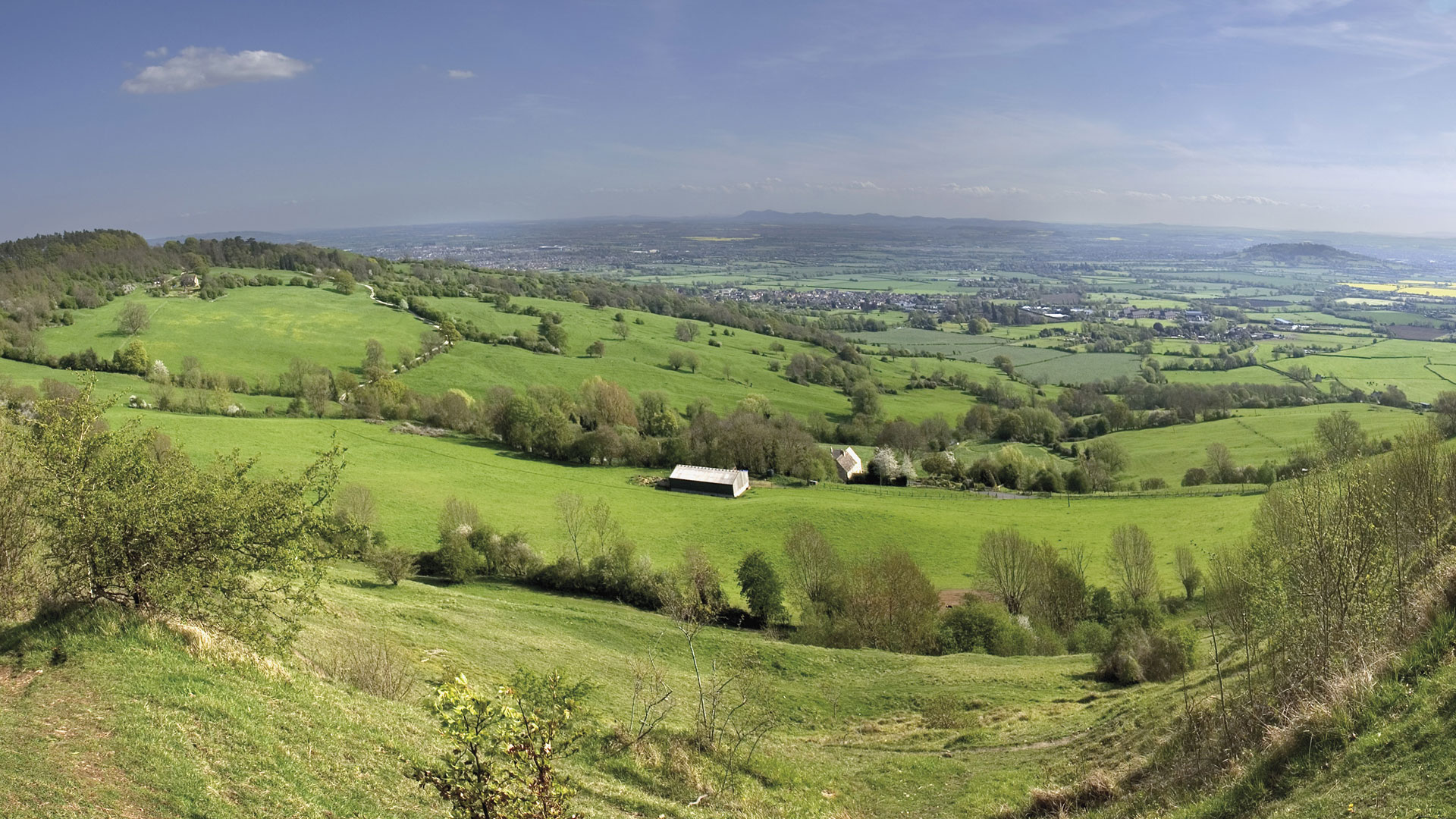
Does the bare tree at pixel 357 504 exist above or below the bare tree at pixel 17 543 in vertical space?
below

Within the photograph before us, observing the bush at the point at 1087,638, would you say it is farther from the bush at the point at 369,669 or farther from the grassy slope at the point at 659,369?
the grassy slope at the point at 659,369

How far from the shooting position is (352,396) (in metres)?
81.9

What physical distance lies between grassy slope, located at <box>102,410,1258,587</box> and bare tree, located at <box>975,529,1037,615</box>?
3.70 m

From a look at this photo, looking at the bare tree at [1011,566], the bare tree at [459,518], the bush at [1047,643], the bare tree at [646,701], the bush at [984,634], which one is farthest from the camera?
the bare tree at [459,518]

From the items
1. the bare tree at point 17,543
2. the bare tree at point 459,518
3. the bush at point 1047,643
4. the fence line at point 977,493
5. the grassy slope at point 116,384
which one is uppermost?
the bare tree at point 17,543

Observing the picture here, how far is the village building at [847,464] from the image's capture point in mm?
77375

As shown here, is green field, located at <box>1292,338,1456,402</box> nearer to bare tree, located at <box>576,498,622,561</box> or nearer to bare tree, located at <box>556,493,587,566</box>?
bare tree, located at <box>576,498,622,561</box>

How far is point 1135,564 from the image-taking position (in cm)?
4462

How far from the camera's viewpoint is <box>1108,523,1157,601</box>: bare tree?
145ft

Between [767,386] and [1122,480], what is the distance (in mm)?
47787

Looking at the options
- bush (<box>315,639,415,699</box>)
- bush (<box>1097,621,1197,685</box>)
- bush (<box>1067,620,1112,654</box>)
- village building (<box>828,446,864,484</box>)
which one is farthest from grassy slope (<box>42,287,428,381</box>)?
bush (<box>1097,621,1197,685</box>)

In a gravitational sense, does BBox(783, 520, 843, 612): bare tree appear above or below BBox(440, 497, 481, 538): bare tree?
below

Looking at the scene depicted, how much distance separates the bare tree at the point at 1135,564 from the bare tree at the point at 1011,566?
5846 mm

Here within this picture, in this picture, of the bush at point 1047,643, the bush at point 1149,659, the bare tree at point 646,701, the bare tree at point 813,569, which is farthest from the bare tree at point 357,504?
the bush at point 1149,659
